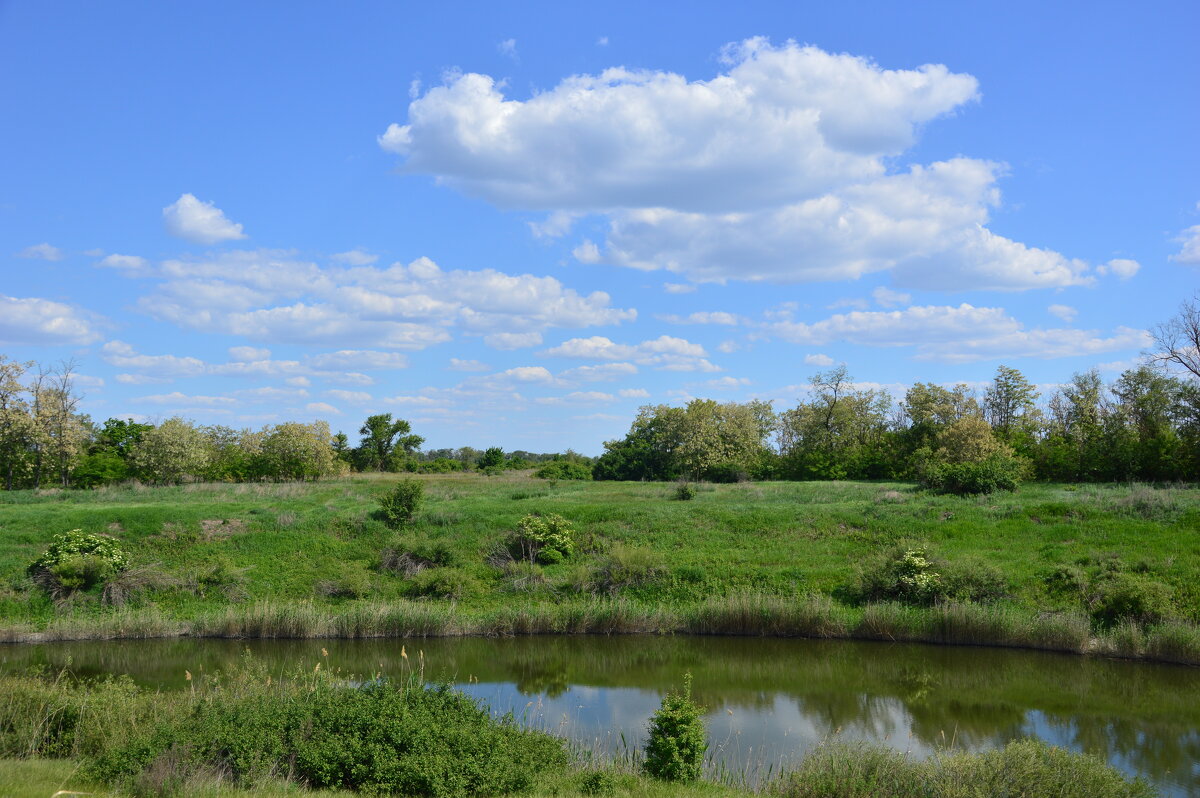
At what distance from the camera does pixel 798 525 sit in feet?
104

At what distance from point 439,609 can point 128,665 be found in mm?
8242

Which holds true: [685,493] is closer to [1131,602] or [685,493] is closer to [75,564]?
[1131,602]

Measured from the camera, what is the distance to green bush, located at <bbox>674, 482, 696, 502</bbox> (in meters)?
37.5

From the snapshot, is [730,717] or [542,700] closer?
[730,717]

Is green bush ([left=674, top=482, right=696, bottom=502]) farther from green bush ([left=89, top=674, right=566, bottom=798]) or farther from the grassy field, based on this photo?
green bush ([left=89, top=674, right=566, bottom=798])

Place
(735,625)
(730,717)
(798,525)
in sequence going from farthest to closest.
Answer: (798,525)
(735,625)
(730,717)

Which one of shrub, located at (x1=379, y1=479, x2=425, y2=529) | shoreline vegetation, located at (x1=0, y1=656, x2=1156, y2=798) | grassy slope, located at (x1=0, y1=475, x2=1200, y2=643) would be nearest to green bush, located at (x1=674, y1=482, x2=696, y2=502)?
grassy slope, located at (x1=0, y1=475, x2=1200, y2=643)

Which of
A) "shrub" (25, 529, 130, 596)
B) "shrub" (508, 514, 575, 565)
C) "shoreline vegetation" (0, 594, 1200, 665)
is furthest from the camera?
"shrub" (508, 514, 575, 565)

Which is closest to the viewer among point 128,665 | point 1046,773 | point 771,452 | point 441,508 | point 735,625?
point 1046,773

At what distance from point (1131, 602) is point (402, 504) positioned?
2543 centimetres

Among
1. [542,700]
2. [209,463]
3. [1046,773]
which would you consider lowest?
[542,700]

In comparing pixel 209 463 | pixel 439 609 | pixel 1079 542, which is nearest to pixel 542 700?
pixel 439 609

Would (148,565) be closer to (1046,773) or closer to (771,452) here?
(1046,773)

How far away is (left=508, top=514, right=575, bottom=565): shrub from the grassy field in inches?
24.7
